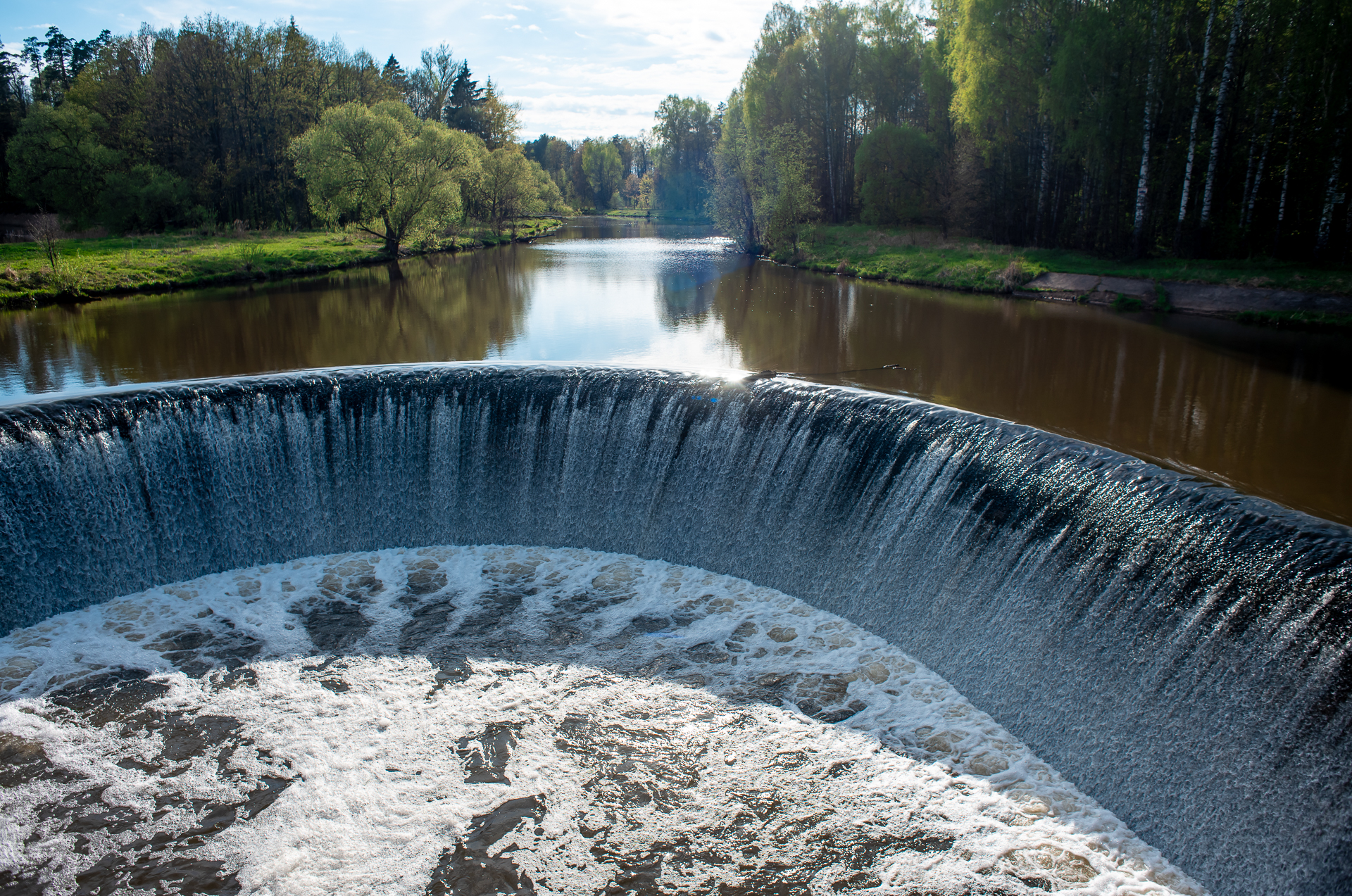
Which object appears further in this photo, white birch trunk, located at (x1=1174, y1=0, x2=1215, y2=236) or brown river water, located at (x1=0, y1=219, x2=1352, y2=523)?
white birch trunk, located at (x1=1174, y1=0, x2=1215, y2=236)

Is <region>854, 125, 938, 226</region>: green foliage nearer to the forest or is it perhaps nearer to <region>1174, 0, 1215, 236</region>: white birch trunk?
the forest

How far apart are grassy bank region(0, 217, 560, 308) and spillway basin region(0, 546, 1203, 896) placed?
16.6 meters

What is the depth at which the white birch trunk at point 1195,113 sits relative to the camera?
18.2 metres

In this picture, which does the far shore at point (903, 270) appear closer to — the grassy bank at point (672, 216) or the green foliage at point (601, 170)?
the grassy bank at point (672, 216)

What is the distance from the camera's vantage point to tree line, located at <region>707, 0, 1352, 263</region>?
696 inches

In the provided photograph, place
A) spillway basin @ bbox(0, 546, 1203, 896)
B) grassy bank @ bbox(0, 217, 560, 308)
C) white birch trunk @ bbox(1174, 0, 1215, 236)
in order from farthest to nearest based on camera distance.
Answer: grassy bank @ bbox(0, 217, 560, 308) < white birch trunk @ bbox(1174, 0, 1215, 236) < spillway basin @ bbox(0, 546, 1203, 896)

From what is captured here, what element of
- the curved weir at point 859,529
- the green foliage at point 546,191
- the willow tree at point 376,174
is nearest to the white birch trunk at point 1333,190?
the curved weir at point 859,529

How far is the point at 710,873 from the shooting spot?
4773 millimetres

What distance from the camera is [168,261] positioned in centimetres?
2397

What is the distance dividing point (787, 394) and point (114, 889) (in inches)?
254

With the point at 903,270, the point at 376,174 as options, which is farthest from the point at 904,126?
the point at 376,174

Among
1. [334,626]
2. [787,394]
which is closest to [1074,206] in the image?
[787,394]

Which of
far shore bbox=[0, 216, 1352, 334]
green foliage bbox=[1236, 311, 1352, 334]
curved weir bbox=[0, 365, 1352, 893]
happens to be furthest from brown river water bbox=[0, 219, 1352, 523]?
curved weir bbox=[0, 365, 1352, 893]

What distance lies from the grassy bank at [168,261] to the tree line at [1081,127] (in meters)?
16.8
